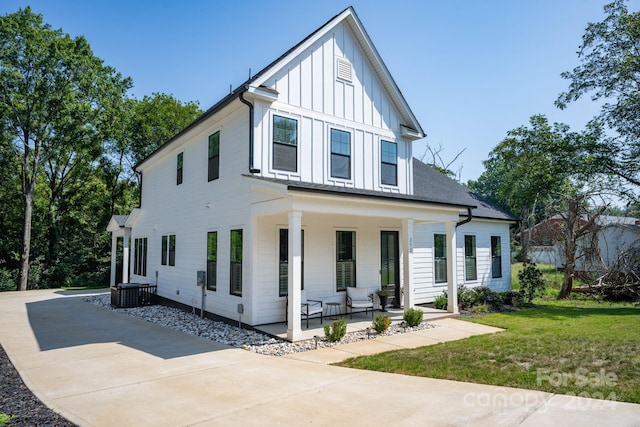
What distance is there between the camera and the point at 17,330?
32.6 ft

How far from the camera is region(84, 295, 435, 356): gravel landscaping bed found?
25.1ft

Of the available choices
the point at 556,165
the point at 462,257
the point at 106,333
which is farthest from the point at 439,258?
the point at 106,333

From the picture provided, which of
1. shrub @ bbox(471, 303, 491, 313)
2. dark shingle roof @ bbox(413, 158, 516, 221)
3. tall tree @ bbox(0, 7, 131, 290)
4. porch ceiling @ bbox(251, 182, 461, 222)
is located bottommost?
shrub @ bbox(471, 303, 491, 313)

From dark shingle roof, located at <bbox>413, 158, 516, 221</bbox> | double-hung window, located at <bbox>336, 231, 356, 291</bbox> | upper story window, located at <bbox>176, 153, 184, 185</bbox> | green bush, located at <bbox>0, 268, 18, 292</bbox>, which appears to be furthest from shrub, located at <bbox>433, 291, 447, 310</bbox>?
green bush, located at <bbox>0, 268, 18, 292</bbox>

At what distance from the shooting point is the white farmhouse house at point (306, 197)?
907 centimetres

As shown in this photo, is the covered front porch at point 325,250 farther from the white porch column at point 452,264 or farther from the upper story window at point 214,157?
the upper story window at point 214,157

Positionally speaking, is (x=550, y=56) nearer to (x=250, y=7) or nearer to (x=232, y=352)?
(x=250, y=7)

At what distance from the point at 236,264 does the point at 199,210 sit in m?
3.05

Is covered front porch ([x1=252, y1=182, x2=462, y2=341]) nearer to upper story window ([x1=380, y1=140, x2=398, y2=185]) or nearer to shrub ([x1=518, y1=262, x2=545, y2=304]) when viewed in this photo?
upper story window ([x1=380, y1=140, x2=398, y2=185])

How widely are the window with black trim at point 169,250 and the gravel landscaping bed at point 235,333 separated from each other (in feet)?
5.95

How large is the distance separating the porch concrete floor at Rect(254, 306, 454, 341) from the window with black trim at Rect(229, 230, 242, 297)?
4.24ft

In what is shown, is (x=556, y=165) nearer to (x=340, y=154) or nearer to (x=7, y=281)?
(x=340, y=154)

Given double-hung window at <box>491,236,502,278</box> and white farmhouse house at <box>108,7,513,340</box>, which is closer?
white farmhouse house at <box>108,7,513,340</box>

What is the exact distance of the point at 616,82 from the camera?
59.2 feet
